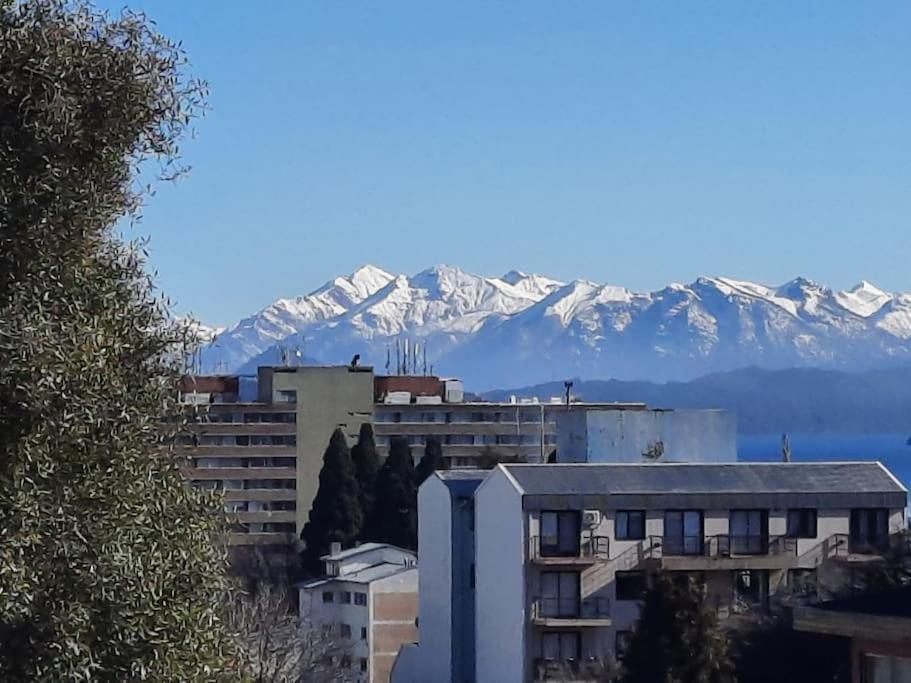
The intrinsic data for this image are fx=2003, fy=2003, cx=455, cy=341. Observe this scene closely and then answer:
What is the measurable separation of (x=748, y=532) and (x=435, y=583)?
8420 millimetres

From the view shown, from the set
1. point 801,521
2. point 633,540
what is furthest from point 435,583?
point 801,521

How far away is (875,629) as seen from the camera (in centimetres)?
1052

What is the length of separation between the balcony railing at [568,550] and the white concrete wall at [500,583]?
11.0 inches

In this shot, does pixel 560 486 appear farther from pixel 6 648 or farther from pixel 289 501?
pixel 289 501

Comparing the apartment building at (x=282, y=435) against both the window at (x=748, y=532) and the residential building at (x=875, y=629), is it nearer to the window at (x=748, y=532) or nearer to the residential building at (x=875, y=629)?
the window at (x=748, y=532)

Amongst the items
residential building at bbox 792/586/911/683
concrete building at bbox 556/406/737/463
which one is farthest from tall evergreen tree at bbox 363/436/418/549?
residential building at bbox 792/586/911/683

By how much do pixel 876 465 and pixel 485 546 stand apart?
28.6ft

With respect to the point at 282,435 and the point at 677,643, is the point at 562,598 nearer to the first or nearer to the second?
the point at 677,643

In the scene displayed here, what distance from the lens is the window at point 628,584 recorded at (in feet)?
136

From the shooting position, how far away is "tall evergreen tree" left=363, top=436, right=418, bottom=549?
6825cm

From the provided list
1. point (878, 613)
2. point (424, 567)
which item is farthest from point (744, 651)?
point (878, 613)

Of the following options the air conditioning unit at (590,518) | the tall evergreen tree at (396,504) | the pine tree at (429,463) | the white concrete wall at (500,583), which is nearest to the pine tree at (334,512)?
the tall evergreen tree at (396,504)

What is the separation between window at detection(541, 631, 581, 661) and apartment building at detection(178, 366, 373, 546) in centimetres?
5562

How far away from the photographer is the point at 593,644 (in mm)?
40719
